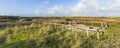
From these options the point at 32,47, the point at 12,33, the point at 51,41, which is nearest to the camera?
the point at 32,47

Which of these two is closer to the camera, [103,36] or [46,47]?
[46,47]

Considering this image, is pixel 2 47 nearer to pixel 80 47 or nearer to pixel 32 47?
pixel 32 47

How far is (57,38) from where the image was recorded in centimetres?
1883

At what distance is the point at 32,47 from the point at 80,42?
348 cm

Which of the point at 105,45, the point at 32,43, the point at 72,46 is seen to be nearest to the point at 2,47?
the point at 32,43

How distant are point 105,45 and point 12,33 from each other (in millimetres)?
11045

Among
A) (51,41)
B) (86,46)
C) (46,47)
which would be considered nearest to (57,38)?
(51,41)

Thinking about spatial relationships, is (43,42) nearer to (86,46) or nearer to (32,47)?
(32,47)

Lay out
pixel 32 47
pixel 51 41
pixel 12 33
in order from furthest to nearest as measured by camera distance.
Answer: pixel 12 33 < pixel 51 41 < pixel 32 47

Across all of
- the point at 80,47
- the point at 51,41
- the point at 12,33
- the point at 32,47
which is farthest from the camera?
the point at 12,33

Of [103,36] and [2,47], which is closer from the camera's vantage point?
[2,47]

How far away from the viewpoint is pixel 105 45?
16.2m

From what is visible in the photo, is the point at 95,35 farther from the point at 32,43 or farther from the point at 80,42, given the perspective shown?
the point at 32,43

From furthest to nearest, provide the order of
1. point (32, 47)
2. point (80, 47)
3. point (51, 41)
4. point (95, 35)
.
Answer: point (95, 35) < point (51, 41) < point (32, 47) < point (80, 47)
